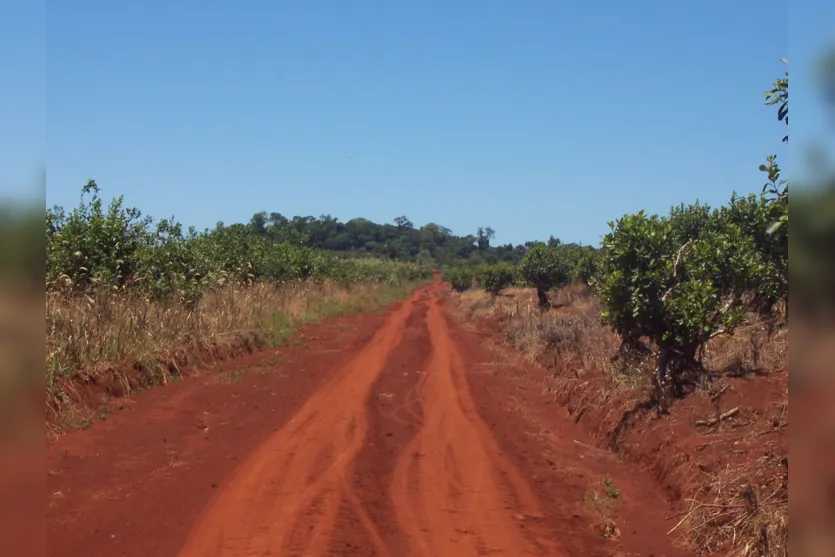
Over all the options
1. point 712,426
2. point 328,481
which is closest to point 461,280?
point 712,426

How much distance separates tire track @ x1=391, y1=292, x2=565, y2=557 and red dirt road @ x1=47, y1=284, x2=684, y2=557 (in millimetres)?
27

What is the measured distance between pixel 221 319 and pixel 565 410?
926 centimetres

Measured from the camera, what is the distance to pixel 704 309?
10.9m

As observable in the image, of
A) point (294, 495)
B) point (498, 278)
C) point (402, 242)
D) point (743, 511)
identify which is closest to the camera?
point (743, 511)

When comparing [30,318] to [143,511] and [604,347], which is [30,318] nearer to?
[143,511]

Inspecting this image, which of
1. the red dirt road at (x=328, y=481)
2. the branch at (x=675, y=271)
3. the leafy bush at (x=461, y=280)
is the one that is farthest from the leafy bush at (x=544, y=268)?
the leafy bush at (x=461, y=280)

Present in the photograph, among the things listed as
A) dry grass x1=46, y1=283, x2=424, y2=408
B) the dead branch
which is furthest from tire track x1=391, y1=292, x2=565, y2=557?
dry grass x1=46, y1=283, x2=424, y2=408

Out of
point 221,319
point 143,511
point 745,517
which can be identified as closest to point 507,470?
point 745,517

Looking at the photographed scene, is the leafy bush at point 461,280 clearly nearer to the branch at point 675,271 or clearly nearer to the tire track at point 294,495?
the tire track at point 294,495

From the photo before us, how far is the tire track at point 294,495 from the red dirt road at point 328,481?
0.02m

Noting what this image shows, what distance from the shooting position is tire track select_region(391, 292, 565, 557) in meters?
6.97

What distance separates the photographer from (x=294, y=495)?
8.12 m

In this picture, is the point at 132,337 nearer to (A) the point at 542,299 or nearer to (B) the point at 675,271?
(B) the point at 675,271

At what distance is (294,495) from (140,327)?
721 cm
